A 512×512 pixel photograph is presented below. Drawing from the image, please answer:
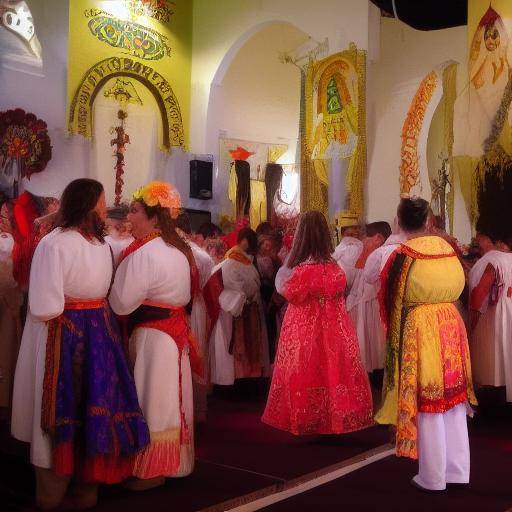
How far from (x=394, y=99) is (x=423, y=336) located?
227 inches

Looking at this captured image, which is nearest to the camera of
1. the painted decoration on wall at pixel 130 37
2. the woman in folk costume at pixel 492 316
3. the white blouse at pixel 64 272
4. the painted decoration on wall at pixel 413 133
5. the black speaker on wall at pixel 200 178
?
the white blouse at pixel 64 272

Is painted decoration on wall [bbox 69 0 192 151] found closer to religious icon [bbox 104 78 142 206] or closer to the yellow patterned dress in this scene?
religious icon [bbox 104 78 142 206]

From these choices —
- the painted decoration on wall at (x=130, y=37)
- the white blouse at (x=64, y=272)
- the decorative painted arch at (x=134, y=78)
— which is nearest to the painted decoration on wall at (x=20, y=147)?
the decorative painted arch at (x=134, y=78)

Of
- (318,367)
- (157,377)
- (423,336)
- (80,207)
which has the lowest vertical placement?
(318,367)

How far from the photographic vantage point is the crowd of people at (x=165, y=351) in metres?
3.21

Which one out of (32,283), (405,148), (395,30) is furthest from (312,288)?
(395,30)

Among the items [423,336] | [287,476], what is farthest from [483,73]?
[287,476]

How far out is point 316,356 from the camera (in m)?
4.63

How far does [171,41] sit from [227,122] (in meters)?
1.62

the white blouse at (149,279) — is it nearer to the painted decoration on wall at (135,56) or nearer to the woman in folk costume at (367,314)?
the woman in folk costume at (367,314)

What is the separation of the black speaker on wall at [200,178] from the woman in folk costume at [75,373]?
25.7 ft

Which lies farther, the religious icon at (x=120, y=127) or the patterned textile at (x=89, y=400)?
the religious icon at (x=120, y=127)

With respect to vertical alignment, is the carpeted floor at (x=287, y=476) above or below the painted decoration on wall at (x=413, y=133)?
below

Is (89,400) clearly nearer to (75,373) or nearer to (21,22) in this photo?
(75,373)
